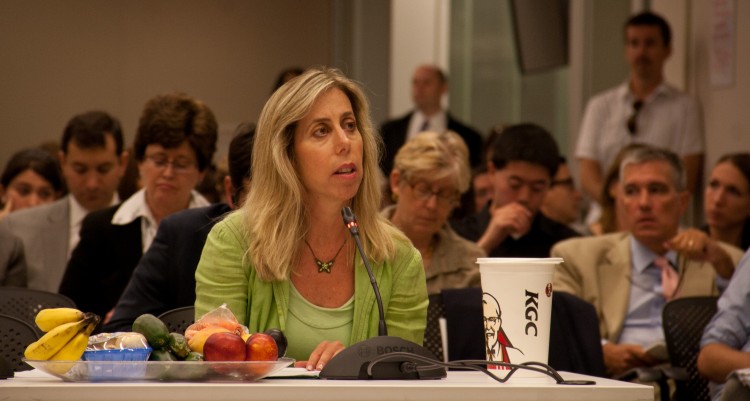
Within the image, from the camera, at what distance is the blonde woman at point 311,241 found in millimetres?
2428

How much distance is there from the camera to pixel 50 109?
7.92 m

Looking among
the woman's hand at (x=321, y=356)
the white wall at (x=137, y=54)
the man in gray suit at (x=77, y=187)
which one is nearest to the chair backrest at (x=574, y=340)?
the woman's hand at (x=321, y=356)

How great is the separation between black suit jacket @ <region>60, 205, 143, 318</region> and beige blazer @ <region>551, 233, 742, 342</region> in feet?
4.94

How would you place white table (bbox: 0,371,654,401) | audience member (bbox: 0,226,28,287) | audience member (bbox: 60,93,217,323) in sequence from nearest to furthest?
white table (bbox: 0,371,654,401)
audience member (bbox: 60,93,217,323)
audience member (bbox: 0,226,28,287)

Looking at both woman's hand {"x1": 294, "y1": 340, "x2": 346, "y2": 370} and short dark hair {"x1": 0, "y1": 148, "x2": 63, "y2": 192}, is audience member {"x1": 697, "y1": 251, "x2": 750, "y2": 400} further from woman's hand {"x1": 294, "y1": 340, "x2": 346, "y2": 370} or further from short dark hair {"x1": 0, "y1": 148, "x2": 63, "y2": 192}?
short dark hair {"x1": 0, "y1": 148, "x2": 63, "y2": 192}

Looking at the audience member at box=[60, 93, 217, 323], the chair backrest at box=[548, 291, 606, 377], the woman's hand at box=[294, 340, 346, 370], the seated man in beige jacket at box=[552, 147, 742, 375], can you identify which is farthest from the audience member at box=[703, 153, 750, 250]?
the woman's hand at box=[294, 340, 346, 370]

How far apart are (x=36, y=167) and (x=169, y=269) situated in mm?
2660

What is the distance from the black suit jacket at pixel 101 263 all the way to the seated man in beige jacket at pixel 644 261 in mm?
1517

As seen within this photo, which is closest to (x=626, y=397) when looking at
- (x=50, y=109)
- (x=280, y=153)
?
(x=280, y=153)

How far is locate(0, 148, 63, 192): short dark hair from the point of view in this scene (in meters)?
5.36

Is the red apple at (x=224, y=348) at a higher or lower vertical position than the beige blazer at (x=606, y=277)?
higher

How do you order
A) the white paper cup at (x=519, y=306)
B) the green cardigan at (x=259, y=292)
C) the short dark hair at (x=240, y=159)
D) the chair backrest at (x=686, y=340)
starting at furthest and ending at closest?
the chair backrest at (x=686, y=340) → the short dark hair at (x=240, y=159) → the green cardigan at (x=259, y=292) → the white paper cup at (x=519, y=306)

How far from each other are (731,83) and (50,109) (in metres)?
4.76

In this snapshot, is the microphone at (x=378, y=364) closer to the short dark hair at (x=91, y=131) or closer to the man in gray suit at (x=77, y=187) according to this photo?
the man in gray suit at (x=77, y=187)
